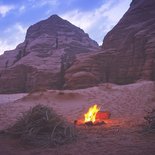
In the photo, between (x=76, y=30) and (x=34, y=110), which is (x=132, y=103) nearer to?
(x=34, y=110)

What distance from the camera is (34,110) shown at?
9.55m

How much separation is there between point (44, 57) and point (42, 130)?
58.0 metres

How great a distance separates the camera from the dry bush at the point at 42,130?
8.25 m

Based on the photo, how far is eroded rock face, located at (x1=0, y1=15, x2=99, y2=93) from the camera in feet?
163

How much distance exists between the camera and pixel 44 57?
6644cm

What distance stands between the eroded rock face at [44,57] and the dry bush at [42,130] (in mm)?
36420

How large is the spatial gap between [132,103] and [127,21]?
36.8 metres

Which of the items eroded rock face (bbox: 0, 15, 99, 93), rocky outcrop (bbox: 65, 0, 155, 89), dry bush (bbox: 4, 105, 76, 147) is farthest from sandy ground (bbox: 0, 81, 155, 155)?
eroded rock face (bbox: 0, 15, 99, 93)

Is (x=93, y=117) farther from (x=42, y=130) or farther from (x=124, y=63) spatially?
(x=124, y=63)

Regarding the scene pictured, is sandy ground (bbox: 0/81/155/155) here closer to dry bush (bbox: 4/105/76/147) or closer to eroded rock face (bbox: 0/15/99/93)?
dry bush (bbox: 4/105/76/147)

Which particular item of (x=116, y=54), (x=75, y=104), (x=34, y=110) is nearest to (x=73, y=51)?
(x=116, y=54)

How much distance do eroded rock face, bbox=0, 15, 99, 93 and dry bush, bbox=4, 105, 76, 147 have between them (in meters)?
36.4

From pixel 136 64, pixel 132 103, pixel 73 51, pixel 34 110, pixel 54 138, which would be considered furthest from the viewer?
pixel 73 51

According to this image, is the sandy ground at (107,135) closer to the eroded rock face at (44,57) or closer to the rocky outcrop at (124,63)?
the rocky outcrop at (124,63)
